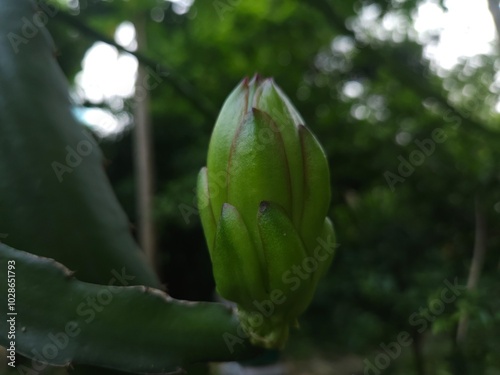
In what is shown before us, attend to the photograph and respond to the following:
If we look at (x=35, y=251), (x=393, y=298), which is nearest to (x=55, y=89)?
(x=35, y=251)

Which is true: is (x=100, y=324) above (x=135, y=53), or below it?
below

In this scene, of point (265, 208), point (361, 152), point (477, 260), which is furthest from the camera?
point (361, 152)

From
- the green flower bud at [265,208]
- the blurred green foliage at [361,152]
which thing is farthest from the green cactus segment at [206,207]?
the blurred green foliage at [361,152]

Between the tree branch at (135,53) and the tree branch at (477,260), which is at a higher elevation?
the tree branch at (135,53)

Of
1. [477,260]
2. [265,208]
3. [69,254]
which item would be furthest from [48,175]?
[477,260]

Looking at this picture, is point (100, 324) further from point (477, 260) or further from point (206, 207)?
point (477, 260)

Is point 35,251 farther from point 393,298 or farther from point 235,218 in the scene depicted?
point 393,298

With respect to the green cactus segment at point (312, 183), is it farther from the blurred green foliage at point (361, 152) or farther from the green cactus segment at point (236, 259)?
the blurred green foliage at point (361, 152)
